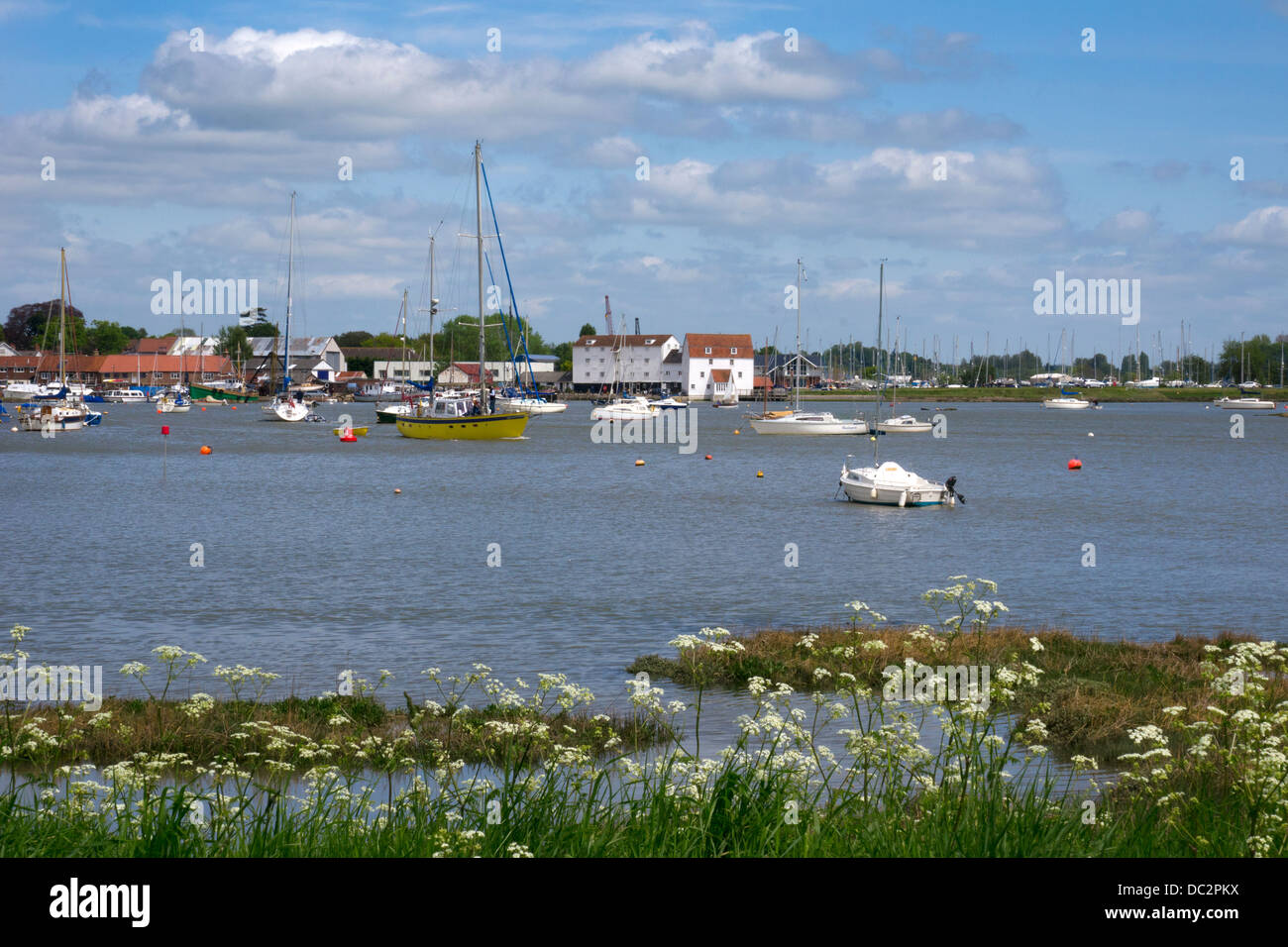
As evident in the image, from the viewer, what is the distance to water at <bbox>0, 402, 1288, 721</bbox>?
85.5 ft

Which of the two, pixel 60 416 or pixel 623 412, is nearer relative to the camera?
pixel 60 416

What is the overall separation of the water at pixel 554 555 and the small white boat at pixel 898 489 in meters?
0.75

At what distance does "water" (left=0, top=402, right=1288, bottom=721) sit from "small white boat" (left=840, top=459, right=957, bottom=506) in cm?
75

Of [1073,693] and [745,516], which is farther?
[745,516]

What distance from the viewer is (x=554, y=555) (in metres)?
40.5

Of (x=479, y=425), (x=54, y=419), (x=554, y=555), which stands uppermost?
(x=54, y=419)

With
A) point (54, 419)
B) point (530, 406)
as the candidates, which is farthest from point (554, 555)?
point (530, 406)

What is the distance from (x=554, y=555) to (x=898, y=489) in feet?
58.9

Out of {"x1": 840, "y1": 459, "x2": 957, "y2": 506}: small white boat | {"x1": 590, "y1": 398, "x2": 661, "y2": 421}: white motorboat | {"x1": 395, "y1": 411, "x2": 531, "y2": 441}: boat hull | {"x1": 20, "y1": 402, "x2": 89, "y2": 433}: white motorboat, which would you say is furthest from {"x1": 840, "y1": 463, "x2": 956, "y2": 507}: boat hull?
{"x1": 20, "y1": 402, "x2": 89, "y2": 433}: white motorboat

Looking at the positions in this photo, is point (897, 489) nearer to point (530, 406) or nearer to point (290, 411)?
point (290, 411)
